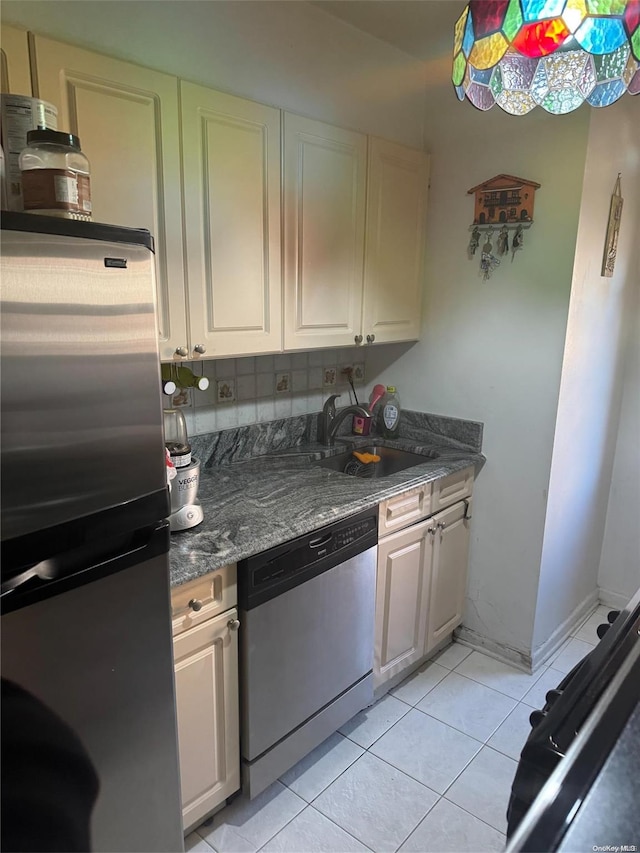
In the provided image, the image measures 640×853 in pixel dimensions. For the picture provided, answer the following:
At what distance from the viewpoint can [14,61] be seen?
122 cm

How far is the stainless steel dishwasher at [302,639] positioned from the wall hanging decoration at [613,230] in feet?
4.60

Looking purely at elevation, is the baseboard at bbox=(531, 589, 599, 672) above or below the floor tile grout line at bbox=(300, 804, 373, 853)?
above

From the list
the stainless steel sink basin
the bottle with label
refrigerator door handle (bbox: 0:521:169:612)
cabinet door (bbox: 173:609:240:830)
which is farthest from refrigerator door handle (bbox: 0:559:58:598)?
the bottle with label

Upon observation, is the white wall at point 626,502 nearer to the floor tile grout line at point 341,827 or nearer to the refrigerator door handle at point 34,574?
the floor tile grout line at point 341,827

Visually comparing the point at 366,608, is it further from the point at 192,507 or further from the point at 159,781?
the point at 159,781

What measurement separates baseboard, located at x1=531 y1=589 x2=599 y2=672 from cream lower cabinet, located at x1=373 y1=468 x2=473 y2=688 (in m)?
0.36

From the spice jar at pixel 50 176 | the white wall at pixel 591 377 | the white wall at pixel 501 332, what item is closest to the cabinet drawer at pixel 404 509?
the white wall at pixel 501 332

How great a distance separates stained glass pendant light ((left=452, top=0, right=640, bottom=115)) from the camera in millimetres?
1013

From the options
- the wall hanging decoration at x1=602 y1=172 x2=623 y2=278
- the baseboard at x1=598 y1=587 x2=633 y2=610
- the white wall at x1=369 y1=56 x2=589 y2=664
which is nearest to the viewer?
the white wall at x1=369 y1=56 x2=589 y2=664

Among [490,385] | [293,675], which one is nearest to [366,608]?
[293,675]

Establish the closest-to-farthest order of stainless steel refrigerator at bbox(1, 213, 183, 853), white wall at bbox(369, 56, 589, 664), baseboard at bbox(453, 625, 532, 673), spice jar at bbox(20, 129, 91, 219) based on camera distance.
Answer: stainless steel refrigerator at bbox(1, 213, 183, 853), spice jar at bbox(20, 129, 91, 219), white wall at bbox(369, 56, 589, 664), baseboard at bbox(453, 625, 532, 673)

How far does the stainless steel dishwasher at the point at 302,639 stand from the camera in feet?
5.24

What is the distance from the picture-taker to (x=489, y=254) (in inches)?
89.4

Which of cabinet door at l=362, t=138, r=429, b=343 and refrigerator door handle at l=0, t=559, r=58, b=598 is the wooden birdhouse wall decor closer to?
cabinet door at l=362, t=138, r=429, b=343
